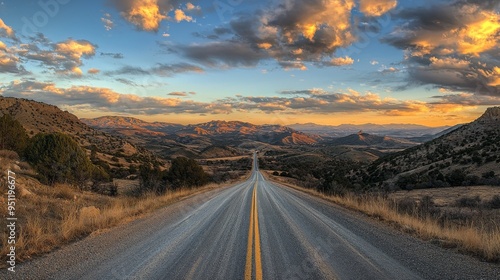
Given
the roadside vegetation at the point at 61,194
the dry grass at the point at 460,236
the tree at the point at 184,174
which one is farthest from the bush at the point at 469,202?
the tree at the point at 184,174

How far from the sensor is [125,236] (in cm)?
948

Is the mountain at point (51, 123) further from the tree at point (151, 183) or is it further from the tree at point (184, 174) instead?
the tree at point (151, 183)

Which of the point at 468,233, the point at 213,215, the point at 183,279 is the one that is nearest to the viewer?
the point at 183,279

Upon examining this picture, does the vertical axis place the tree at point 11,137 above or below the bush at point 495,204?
above

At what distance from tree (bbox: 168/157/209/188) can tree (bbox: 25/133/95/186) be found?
40.2 feet

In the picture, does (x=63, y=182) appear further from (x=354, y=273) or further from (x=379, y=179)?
(x=379, y=179)

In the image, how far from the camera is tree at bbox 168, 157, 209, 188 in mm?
36344

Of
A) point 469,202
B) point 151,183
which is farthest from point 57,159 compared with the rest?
point 469,202

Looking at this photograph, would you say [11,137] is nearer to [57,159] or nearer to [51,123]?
[57,159]

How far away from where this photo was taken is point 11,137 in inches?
1164

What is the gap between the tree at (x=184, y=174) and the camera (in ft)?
119

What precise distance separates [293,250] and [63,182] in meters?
20.1

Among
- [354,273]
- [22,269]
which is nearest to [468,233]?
[354,273]

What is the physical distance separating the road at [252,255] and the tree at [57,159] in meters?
14.4
